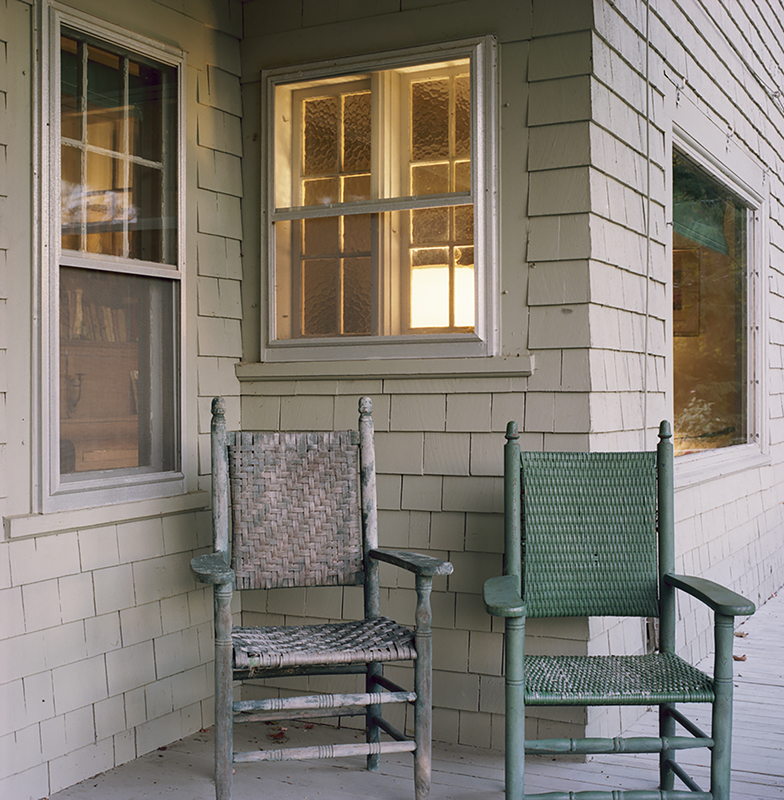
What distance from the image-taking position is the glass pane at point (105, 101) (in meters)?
2.92

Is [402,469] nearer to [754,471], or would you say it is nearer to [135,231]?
[135,231]

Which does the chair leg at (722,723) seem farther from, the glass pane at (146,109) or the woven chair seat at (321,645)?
the glass pane at (146,109)

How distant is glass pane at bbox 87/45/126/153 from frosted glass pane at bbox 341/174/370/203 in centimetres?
79

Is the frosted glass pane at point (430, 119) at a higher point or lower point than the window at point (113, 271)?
higher

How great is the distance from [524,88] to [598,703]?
77.0 inches

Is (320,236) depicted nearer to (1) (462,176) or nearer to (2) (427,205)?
(2) (427,205)

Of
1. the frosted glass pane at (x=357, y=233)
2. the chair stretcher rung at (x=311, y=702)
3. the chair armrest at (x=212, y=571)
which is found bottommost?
the chair stretcher rung at (x=311, y=702)

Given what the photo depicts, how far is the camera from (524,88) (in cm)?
307

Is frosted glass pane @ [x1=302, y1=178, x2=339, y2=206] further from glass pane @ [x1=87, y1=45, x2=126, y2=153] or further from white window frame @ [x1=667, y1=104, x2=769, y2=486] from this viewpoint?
white window frame @ [x1=667, y1=104, x2=769, y2=486]

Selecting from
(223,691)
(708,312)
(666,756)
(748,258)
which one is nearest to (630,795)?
(666,756)

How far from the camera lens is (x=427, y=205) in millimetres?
3213

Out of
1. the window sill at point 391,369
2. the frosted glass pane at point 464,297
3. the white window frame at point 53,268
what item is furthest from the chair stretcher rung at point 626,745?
the white window frame at point 53,268

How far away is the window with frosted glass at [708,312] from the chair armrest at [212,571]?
7.36 feet

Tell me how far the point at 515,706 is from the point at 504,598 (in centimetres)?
27
